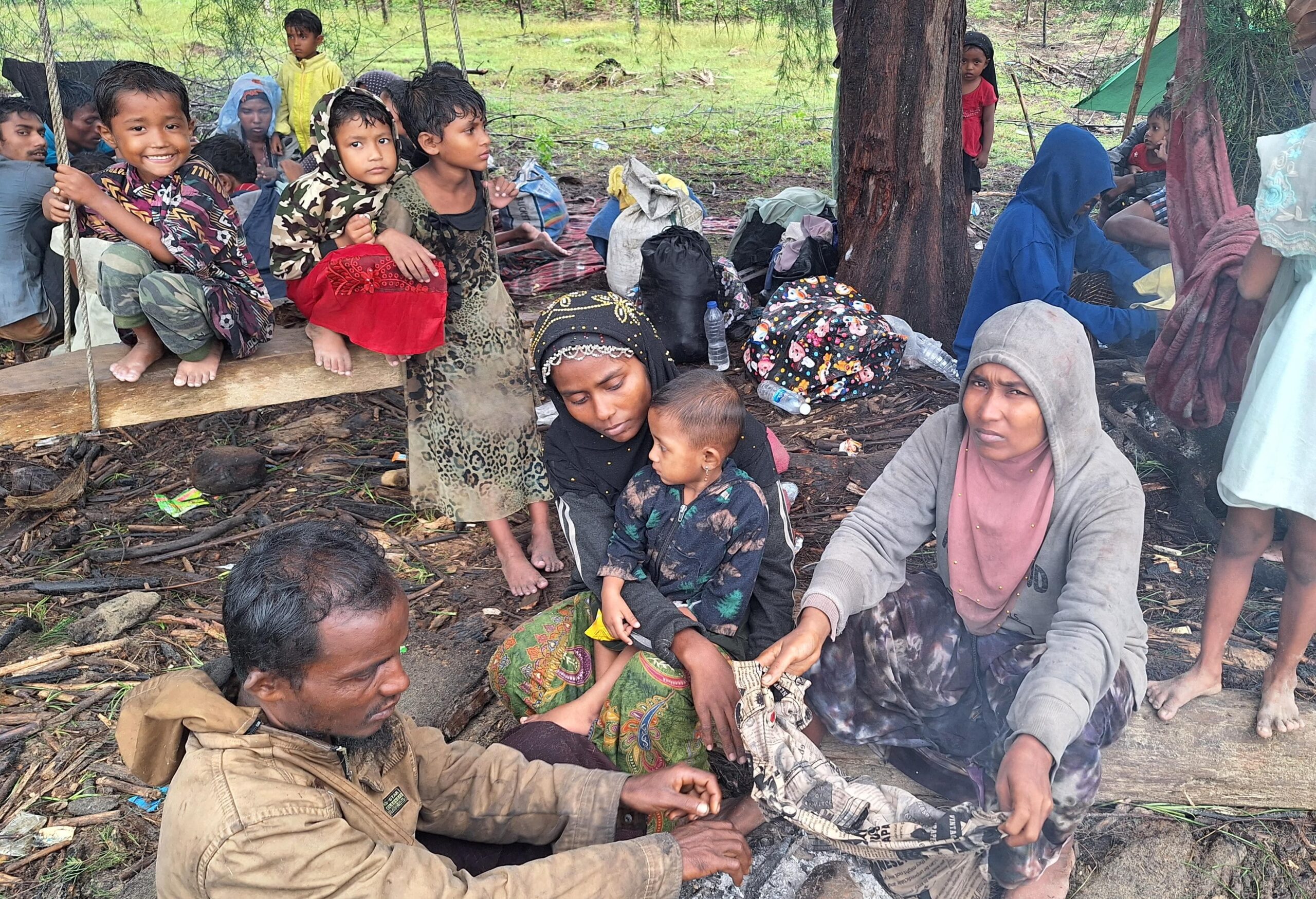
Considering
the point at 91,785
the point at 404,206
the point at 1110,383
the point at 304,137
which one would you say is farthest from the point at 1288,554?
the point at 304,137

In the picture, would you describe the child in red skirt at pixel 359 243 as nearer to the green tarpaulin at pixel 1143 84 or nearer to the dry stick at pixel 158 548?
the dry stick at pixel 158 548

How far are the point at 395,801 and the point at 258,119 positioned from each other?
306 inches

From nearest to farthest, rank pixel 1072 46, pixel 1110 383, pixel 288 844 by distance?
pixel 288 844 < pixel 1110 383 < pixel 1072 46

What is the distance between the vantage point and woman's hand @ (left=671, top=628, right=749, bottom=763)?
7.89 feet

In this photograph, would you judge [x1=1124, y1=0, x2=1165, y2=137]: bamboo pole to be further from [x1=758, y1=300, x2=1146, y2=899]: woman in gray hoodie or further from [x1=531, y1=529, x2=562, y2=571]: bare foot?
[x1=531, y1=529, x2=562, y2=571]: bare foot

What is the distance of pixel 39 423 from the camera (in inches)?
137

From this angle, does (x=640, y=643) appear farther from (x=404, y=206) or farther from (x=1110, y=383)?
(x=1110, y=383)

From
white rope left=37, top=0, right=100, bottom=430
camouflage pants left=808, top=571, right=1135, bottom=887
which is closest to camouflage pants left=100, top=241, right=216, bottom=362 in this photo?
white rope left=37, top=0, right=100, bottom=430

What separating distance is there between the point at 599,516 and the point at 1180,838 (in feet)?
6.04

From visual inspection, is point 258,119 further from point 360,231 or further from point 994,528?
point 994,528

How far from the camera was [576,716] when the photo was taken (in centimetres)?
269

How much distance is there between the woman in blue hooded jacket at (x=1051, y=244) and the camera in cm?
418

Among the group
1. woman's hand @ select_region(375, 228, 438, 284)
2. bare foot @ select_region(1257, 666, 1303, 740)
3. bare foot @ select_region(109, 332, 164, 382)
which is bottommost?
bare foot @ select_region(1257, 666, 1303, 740)

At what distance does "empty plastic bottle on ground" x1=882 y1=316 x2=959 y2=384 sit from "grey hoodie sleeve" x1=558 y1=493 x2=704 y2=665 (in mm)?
2997
